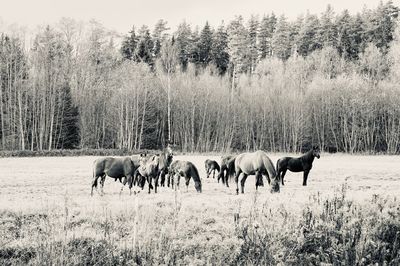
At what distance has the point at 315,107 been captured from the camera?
66.3 metres

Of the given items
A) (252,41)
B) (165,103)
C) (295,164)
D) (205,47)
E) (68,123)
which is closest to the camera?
(295,164)

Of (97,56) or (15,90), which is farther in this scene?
(97,56)

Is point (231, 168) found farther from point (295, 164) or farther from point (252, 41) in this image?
point (252, 41)

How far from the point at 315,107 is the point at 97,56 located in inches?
1390

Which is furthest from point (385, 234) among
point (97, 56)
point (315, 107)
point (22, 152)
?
point (97, 56)

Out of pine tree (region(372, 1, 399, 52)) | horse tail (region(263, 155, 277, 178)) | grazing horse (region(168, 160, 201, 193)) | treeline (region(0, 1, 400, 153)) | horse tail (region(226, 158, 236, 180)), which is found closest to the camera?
horse tail (region(263, 155, 277, 178))

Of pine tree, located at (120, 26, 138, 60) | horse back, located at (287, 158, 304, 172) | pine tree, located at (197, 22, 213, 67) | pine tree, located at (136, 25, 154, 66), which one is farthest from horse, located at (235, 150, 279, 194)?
pine tree, located at (197, 22, 213, 67)

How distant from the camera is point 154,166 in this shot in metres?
19.1

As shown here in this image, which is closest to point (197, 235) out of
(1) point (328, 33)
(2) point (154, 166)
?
(2) point (154, 166)

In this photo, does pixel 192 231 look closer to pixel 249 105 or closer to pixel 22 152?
pixel 22 152

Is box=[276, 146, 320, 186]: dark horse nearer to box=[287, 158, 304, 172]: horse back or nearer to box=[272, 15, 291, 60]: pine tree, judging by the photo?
box=[287, 158, 304, 172]: horse back

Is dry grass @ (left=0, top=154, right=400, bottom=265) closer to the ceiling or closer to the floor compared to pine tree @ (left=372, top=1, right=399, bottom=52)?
closer to the floor

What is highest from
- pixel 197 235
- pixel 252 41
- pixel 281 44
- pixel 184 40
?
pixel 252 41

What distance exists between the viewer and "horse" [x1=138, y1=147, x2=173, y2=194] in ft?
62.4
